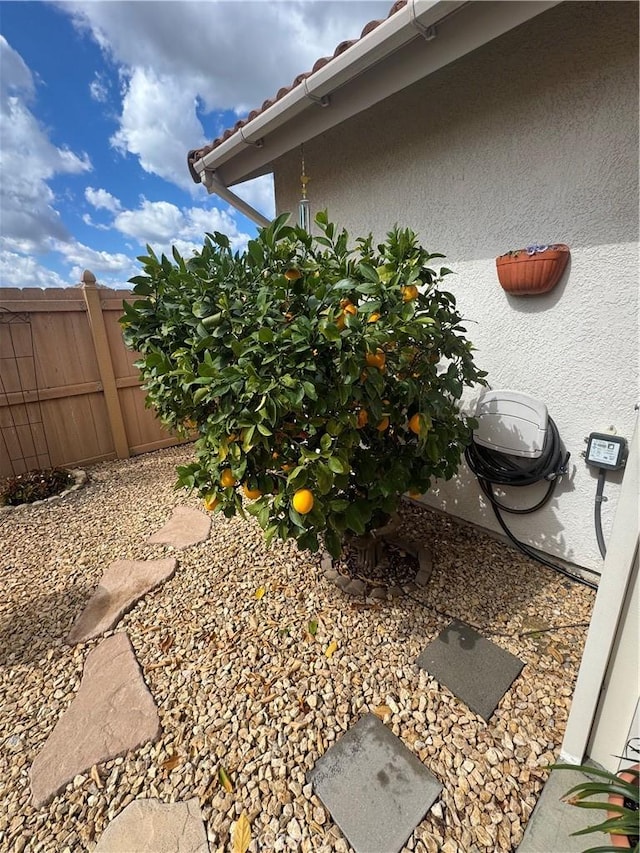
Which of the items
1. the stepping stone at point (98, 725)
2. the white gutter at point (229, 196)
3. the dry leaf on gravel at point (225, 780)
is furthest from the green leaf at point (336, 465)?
the white gutter at point (229, 196)

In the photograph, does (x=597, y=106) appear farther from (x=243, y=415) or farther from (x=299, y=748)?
(x=299, y=748)

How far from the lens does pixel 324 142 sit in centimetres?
322

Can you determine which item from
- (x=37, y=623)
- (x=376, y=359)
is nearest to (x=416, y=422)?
(x=376, y=359)

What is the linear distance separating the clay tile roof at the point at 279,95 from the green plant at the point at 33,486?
360cm

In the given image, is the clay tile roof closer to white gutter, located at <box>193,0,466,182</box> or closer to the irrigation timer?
white gutter, located at <box>193,0,466,182</box>

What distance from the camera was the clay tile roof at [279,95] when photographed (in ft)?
6.55

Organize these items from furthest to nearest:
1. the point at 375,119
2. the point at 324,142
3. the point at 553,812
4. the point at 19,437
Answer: the point at 19,437
the point at 324,142
the point at 375,119
the point at 553,812

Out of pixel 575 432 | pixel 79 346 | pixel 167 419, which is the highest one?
pixel 79 346

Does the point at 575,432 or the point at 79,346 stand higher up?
the point at 79,346

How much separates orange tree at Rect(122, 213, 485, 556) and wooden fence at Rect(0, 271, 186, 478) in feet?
8.56

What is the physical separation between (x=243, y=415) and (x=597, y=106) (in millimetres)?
2423

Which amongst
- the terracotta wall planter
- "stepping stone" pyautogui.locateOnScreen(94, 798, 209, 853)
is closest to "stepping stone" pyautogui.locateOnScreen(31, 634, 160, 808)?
"stepping stone" pyautogui.locateOnScreen(94, 798, 209, 853)

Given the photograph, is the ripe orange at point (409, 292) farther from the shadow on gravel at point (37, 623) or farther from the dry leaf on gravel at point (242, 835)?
the shadow on gravel at point (37, 623)

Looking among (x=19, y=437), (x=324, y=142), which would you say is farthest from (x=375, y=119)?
(x=19, y=437)
